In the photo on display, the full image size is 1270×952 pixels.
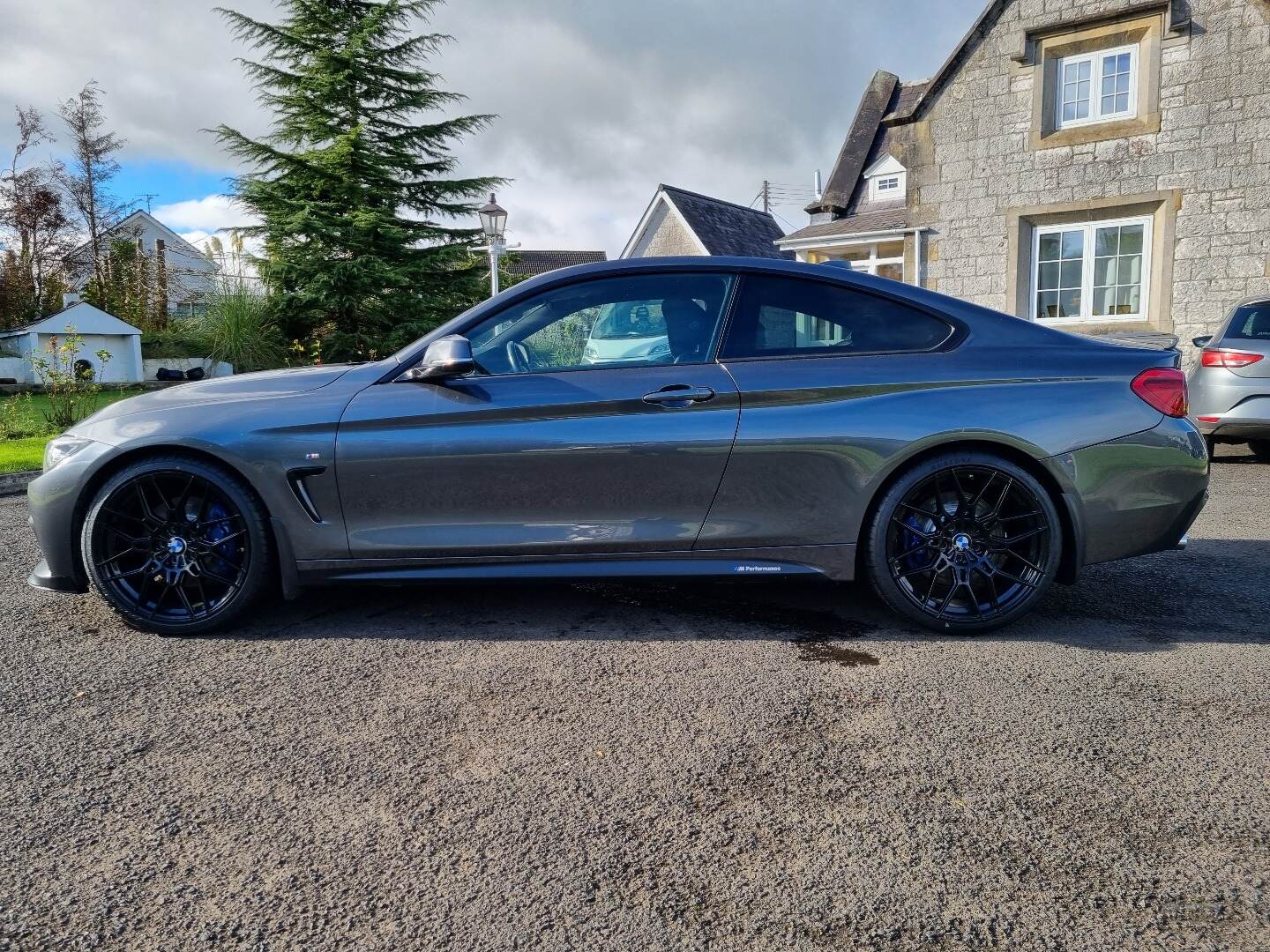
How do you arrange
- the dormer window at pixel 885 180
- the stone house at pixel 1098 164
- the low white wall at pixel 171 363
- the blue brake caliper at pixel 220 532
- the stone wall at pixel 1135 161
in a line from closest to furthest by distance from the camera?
1. the blue brake caliper at pixel 220 532
2. the stone wall at pixel 1135 161
3. the stone house at pixel 1098 164
4. the dormer window at pixel 885 180
5. the low white wall at pixel 171 363

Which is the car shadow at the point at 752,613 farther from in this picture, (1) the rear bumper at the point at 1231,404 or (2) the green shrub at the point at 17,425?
(2) the green shrub at the point at 17,425

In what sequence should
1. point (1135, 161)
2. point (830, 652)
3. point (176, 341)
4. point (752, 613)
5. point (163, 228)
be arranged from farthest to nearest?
1. point (163, 228)
2. point (176, 341)
3. point (1135, 161)
4. point (752, 613)
5. point (830, 652)

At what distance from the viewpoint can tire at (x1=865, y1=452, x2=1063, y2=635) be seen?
349cm

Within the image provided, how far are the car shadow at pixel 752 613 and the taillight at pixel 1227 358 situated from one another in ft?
13.1

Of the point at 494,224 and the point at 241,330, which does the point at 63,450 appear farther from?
the point at 241,330

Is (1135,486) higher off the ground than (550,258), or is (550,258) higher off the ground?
(550,258)

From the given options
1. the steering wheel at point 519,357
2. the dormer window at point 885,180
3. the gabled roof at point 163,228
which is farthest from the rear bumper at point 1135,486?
the gabled roof at point 163,228

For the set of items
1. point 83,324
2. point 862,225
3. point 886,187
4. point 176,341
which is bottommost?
point 176,341

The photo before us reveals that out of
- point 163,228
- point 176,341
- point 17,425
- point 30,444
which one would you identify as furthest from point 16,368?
point 163,228

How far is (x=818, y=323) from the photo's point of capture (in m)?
3.64

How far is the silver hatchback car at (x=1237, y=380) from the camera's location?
7.61m

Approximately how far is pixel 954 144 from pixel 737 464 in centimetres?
1432

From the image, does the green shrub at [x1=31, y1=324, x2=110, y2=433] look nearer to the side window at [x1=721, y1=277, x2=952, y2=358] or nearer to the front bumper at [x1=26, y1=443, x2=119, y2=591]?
the front bumper at [x1=26, y1=443, x2=119, y2=591]

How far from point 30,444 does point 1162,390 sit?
11.8 m
